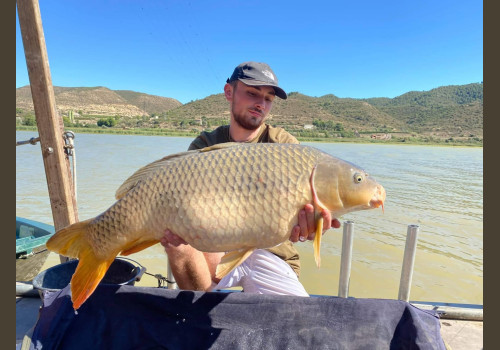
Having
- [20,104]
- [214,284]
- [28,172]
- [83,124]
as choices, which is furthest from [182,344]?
[20,104]

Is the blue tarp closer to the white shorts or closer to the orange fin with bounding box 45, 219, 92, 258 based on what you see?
the white shorts

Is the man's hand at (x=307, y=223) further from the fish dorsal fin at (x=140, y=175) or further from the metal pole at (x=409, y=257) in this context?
the metal pole at (x=409, y=257)

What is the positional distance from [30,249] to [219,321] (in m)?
2.77

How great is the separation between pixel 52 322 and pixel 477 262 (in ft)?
15.7

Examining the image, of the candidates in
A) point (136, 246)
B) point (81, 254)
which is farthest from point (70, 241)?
point (136, 246)

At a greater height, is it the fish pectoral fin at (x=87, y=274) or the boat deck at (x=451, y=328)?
the fish pectoral fin at (x=87, y=274)

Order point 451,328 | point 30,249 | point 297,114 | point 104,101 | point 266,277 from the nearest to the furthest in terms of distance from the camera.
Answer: point 266,277 → point 451,328 → point 30,249 → point 297,114 → point 104,101

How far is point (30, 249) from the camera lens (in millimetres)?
3408

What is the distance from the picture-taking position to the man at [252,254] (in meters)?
1.72

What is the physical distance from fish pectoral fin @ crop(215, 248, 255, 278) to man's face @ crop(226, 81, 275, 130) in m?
0.96

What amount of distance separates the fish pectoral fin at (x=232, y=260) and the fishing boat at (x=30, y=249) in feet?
9.27

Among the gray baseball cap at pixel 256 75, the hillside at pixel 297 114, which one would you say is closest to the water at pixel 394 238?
the gray baseball cap at pixel 256 75

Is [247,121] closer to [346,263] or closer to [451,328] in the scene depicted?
[346,263]

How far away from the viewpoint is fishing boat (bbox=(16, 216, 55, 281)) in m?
3.28
